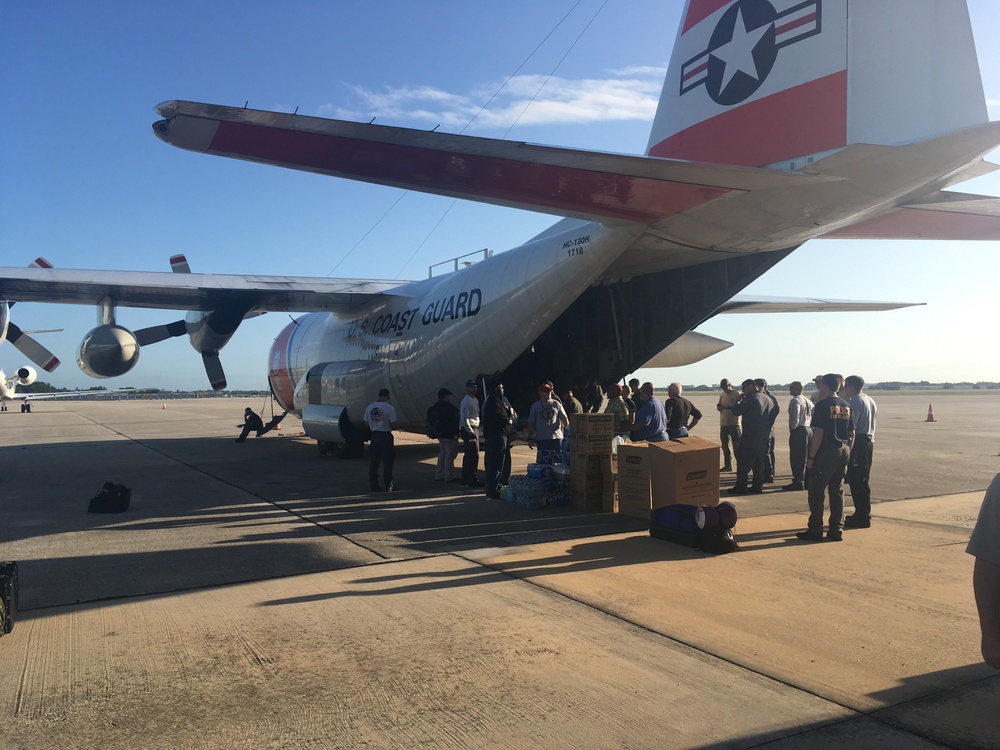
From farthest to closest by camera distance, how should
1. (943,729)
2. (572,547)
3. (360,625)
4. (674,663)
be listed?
(572,547), (360,625), (674,663), (943,729)

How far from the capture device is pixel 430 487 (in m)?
10.7

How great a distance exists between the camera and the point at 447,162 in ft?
20.7

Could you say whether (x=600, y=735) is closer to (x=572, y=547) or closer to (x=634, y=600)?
(x=634, y=600)

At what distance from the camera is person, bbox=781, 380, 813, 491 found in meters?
9.93

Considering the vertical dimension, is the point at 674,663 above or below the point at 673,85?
below

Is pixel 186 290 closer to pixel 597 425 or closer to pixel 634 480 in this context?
pixel 597 425

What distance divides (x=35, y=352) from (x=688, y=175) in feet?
46.4

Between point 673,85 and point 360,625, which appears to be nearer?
point 360,625

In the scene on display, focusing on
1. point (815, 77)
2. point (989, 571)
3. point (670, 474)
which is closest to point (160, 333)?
point (670, 474)

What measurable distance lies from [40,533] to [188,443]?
42.7 ft

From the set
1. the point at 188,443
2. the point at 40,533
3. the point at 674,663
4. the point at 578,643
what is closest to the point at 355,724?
the point at 578,643

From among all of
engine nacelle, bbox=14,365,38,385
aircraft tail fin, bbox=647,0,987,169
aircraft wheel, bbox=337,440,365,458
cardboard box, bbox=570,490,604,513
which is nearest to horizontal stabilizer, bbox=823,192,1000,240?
aircraft tail fin, bbox=647,0,987,169

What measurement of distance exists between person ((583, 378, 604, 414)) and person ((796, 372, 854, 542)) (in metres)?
5.44

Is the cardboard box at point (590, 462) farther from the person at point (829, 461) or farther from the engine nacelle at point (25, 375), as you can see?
the engine nacelle at point (25, 375)
